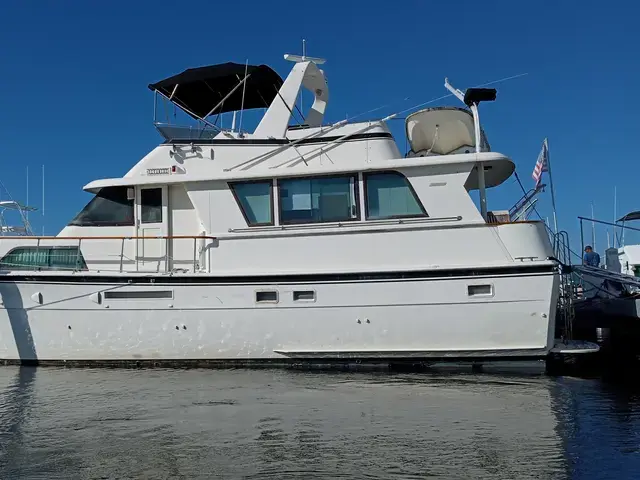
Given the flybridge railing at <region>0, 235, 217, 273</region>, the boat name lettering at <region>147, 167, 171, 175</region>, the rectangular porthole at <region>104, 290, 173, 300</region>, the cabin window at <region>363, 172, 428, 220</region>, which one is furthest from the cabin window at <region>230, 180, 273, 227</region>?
the rectangular porthole at <region>104, 290, 173, 300</region>

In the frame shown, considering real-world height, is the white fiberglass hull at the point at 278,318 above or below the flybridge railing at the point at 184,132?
below

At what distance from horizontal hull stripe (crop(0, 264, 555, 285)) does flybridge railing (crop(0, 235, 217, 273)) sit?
0.26 metres

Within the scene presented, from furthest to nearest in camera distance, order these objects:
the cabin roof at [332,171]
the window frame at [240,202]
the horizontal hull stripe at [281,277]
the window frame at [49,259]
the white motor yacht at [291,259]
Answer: the window frame at [49,259] < the window frame at [240,202] < the cabin roof at [332,171] < the white motor yacht at [291,259] < the horizontal hull stripe at [281,277]

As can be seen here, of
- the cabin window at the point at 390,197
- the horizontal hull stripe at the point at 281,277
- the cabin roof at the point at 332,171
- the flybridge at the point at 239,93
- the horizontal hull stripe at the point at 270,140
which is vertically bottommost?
the horizontal hull stripe at the point at 281,277

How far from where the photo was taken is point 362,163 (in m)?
8.75

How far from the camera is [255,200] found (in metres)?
8.95

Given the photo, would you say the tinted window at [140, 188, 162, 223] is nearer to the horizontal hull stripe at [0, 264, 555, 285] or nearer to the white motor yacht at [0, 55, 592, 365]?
the white motor yacht at [0, 55, 592, 365]

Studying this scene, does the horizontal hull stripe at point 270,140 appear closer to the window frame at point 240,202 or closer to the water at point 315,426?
the window frame at point 240,202

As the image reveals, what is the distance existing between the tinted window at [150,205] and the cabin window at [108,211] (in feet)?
0.69

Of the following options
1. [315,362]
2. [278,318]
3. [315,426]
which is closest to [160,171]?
[278,318]

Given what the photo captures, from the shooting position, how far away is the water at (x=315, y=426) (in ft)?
15.4

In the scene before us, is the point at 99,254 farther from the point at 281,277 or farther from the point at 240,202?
the point at 281,277

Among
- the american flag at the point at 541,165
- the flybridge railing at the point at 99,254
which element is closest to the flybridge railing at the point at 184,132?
the flybridge railing at the point at 99,254

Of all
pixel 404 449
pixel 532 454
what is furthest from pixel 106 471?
pixel 532 454
